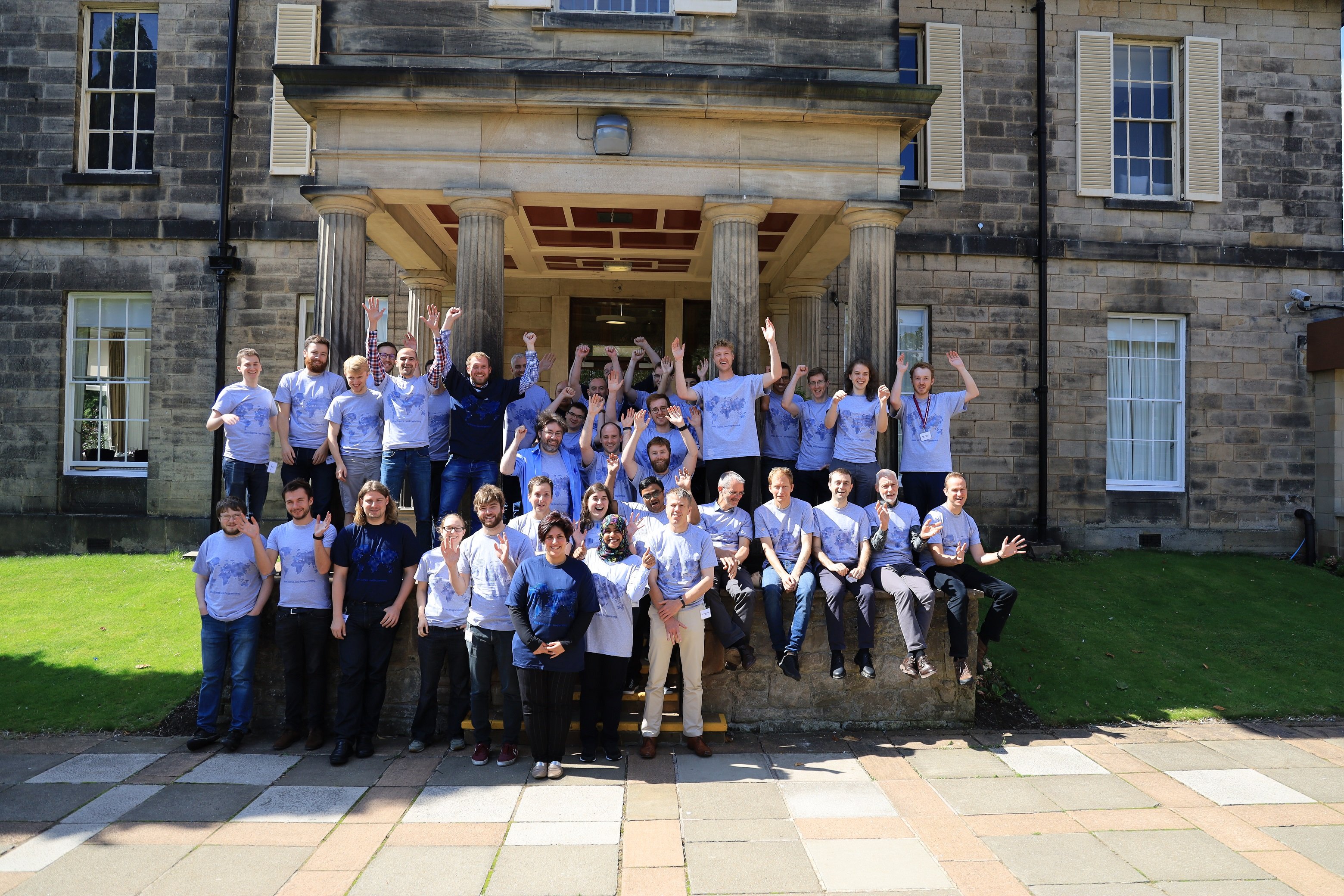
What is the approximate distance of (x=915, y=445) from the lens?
7.44 meters

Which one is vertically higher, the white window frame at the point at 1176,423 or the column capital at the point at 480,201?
the column capital at the point at 480,201

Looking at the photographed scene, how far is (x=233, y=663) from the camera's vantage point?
Result: 19.7 ft

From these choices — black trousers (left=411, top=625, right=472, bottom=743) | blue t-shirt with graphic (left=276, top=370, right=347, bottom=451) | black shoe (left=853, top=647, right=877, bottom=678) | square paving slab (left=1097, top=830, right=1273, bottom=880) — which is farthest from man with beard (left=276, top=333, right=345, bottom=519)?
square paving slab (left=1097, top=830, right=1273, bottom=880)

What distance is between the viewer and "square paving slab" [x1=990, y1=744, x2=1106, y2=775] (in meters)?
5.62

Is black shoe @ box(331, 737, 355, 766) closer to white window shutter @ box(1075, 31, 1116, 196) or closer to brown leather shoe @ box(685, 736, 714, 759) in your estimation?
brown leather shoe @ box(685, 736, 714, 759)

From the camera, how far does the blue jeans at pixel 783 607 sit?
613 centimetres

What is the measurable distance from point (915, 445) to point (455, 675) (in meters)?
4.34

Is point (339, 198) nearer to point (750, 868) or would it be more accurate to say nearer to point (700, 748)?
point (700, 748)

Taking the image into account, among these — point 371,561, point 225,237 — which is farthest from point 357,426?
point 225,237

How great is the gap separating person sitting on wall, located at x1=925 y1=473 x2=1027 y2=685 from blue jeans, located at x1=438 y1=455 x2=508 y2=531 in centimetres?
353

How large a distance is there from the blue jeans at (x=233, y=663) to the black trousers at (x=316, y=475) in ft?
3.73

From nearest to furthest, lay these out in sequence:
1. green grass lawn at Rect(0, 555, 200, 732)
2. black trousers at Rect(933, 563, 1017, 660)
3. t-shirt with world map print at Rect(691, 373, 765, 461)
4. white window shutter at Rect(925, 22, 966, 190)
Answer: black trousers at Rect(933, 563, 1017, 660), green grass lawn at Rect(0, 555, 200, 732), t-shirt with world map print at Rect(691, 373, 765, 461), white window shutter at Rect(925, 22, 966, 190)

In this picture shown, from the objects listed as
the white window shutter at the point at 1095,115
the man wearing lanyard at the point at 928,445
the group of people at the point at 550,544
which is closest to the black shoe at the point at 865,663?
the group of people at the point at 550,544

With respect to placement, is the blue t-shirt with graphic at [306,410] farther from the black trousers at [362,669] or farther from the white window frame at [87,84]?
the white window frame at [87,84]
